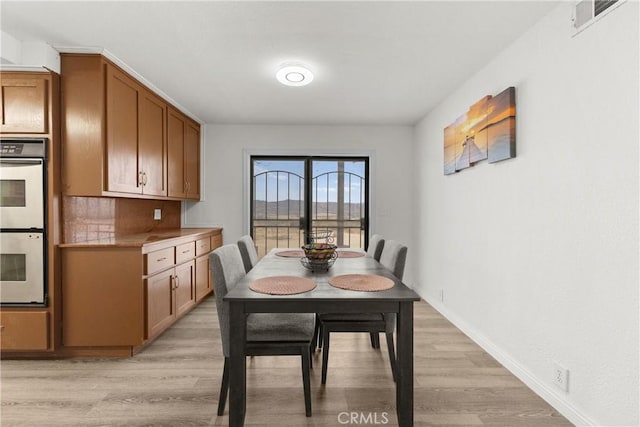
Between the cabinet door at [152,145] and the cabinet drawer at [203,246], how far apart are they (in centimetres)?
67

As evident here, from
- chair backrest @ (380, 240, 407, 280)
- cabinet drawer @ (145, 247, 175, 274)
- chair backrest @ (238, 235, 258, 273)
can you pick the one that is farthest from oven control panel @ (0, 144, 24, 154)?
chair backrest @ (380, 240, 407, 280)

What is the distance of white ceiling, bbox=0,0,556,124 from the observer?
1.95m

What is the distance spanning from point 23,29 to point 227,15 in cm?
141

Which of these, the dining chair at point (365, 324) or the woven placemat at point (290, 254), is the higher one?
the woven placemat at point (290, 254)

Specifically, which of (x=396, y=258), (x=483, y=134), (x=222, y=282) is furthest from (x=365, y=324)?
(x=483, y=134)

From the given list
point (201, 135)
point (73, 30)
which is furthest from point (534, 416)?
point (201, 135)

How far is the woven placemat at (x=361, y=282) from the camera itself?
1.68m

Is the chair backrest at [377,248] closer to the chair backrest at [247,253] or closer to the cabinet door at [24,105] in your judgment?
the chair backrest at [247,253]

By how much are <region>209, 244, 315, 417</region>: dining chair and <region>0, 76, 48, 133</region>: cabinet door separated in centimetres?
179

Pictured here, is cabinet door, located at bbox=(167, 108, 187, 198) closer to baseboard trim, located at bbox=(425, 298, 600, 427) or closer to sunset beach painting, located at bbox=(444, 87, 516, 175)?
sunset beach painting, located at bbox=(444, 87, 516, 175)

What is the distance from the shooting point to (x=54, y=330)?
8.04 ft

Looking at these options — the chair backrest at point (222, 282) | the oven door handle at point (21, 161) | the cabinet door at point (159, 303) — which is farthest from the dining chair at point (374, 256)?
the oven door handle at point (21, 161)

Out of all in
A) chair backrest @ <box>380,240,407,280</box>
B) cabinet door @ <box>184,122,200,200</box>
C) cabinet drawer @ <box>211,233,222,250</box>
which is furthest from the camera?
cabinet drawer @ <box>211,233,222,250</box>

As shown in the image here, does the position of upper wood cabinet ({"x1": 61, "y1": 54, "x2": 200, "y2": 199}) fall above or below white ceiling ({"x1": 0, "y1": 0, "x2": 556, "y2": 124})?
below
